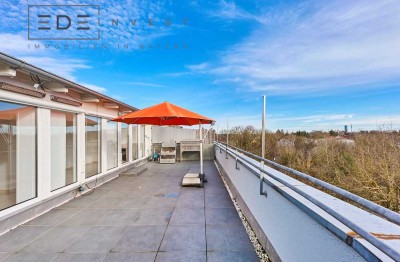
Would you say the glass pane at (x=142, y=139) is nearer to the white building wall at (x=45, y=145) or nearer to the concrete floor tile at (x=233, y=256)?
the white building wall at (x=45, y=145)

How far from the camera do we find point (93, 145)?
19.8 feet

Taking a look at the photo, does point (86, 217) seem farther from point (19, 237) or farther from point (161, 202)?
point (161, 202)

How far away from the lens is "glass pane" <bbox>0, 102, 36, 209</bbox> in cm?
335

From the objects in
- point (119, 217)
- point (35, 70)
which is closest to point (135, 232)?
point (119, 217)

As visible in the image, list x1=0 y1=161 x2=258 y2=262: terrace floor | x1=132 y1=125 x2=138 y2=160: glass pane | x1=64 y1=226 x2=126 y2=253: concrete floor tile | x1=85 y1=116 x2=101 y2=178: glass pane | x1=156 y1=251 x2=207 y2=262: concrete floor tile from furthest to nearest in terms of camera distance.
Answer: x1=132 y1=125 x2=138 y2=160: glass pane < x1=85 y1=116 x2=101 y2=178: glass pane < x1=64 y1=226 x2=126 y2=253: concrete floor tile < x1=0 y1=161 x2=258 y2=262: terrace floor < x1=156 y1=251 x2=207 y2=262: concrete floor tile

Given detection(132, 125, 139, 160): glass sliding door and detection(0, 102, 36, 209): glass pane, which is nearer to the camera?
detection(0, 102, 36, 209): glass pane

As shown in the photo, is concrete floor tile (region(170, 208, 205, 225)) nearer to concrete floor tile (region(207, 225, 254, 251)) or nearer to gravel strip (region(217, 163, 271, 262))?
concrete floor tile (region(207, 225, 254, 251))

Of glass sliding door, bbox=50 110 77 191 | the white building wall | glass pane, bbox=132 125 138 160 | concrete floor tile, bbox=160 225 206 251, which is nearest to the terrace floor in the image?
concrete floor tile, bbox=160 225 206 251

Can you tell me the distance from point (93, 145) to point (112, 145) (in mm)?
1206

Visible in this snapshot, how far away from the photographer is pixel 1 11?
17.1 ft

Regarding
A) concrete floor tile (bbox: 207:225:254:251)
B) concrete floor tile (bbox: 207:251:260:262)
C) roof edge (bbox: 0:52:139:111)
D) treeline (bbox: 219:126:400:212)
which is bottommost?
concrete floor tile (bbox: 207:251:260:262)

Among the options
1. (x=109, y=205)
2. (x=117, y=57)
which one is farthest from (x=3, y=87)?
(x=117, y=57)

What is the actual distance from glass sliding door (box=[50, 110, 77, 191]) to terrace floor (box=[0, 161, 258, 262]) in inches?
21.3

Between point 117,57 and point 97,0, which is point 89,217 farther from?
point 117,57
